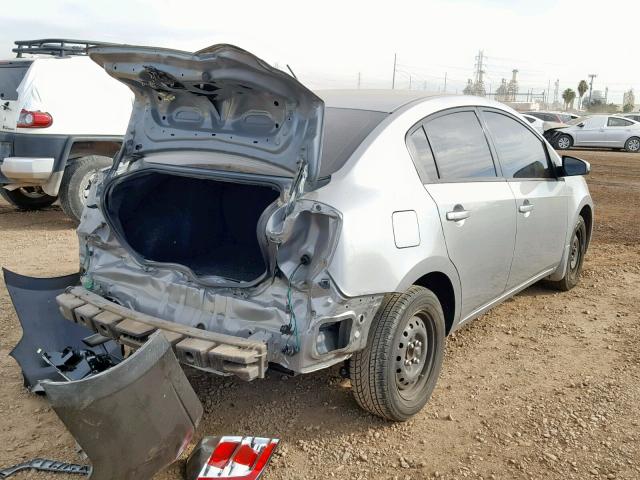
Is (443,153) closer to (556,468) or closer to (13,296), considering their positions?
(556,468)

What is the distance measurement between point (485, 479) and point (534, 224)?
206 centimetres

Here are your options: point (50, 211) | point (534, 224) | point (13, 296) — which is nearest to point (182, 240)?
point (13, 296)

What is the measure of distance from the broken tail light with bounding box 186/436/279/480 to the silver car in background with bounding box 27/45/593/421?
43 cm

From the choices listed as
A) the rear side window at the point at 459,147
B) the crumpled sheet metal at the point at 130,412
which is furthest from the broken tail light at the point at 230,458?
the rear side window at the point at 459,147

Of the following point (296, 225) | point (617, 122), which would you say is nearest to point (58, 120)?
point (296, 225)

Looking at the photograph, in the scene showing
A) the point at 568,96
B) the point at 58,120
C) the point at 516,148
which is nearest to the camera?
the point at 516,148

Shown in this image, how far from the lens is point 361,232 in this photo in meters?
2.78

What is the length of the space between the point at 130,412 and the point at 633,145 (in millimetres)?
23362

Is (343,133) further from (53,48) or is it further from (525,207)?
(53,48)

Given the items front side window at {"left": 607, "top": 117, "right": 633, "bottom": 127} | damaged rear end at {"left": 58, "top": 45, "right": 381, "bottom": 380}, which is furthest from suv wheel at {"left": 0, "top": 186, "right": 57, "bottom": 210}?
front side window at {"left": 607, "top": 117, "right": 633, "bottom": 127}

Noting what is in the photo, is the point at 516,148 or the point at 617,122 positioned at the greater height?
the point at 617,122

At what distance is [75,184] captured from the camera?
7.34 metres

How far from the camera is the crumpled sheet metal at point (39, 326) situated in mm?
3506

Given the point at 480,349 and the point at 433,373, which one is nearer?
the point at 433,373
